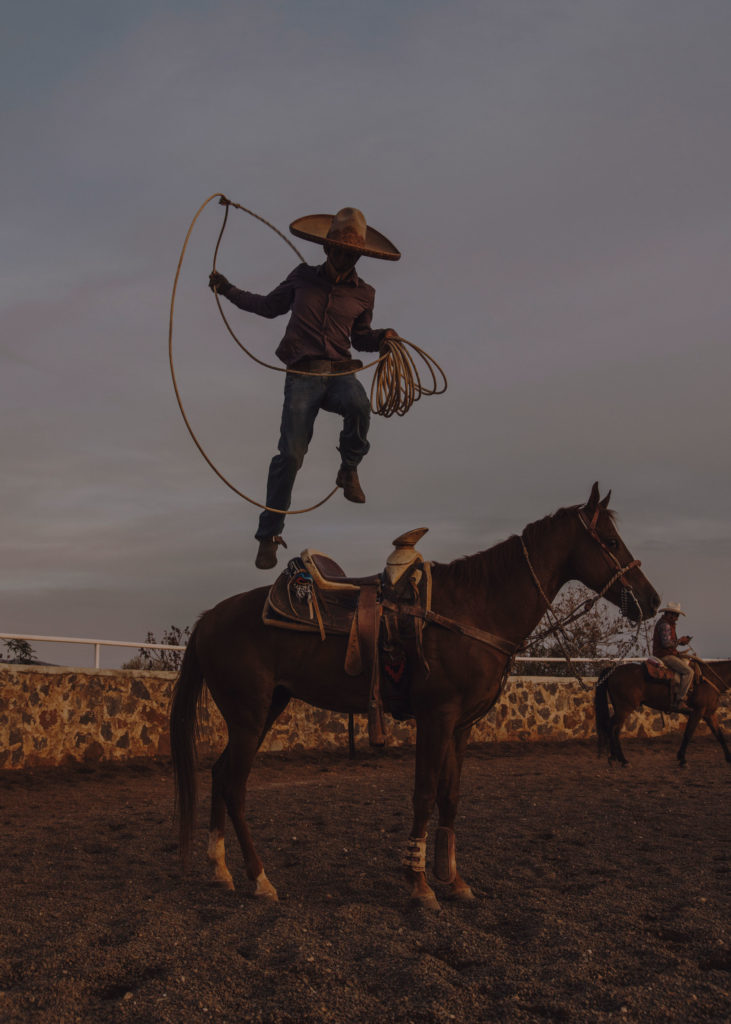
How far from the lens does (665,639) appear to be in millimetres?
14523

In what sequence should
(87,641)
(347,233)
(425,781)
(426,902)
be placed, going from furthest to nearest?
1. (87,641)
2. (347,233)
3. (425,781)
4. (426,902)

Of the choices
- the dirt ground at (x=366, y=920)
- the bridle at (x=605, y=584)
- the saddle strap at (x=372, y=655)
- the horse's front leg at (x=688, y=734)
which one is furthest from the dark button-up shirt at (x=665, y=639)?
the saddle strap at (x=372, y=655)

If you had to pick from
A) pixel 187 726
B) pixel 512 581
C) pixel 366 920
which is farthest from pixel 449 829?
pixel 187 726

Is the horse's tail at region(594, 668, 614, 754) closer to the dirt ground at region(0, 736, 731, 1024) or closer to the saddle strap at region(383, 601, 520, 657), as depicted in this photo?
the dirt ground at region(0, 736, 731, 1024)

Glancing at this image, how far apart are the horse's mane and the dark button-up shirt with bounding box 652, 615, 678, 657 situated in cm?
953

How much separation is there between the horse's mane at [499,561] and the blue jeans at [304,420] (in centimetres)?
117

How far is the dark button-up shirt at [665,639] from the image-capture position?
569 inches

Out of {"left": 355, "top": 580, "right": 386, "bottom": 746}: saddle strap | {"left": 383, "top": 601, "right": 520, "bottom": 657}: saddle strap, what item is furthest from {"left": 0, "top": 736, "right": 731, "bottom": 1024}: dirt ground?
{"left": 383, "top": 601, "right": 520, "bottom": 657}: saddle strap

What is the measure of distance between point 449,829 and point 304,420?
2941 millimetres

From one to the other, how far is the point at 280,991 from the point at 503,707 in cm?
1288

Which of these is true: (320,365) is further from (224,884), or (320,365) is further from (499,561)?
(224,884)

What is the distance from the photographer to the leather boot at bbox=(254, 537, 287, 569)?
6.47m

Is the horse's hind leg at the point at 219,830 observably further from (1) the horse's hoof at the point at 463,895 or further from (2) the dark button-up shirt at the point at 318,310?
(2) the dark button-up shirt at the point at 318,310

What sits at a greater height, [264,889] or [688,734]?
[688,734]
